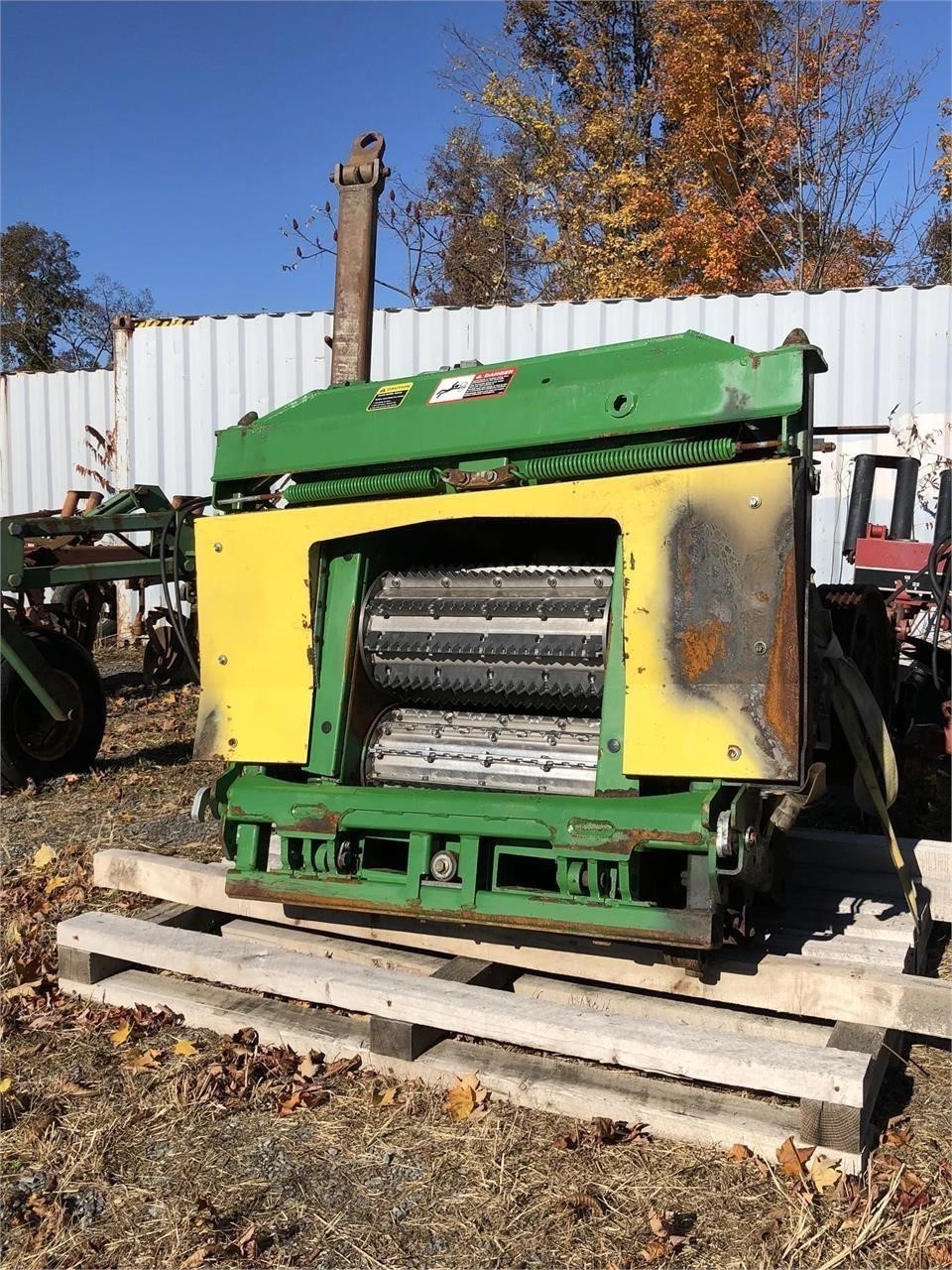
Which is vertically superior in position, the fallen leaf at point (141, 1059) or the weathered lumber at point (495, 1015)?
the weathered lumber at point (495, 1015)

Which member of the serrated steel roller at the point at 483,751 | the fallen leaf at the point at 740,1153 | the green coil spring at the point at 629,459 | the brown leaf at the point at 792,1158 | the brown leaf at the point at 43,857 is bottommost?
the fallen leaf at the point at 740,1153

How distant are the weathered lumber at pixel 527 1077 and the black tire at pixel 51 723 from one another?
2.71 m

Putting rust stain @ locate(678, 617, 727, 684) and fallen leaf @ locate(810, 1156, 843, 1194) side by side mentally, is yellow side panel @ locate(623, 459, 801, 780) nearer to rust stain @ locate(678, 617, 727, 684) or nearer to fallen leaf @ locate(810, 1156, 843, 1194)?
rust stain @ locate(678, 617, 727, 684)

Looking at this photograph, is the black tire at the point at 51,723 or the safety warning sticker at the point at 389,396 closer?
the safety warning sticker at the point at 389,396

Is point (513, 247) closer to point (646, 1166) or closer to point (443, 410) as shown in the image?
point (443, 410)

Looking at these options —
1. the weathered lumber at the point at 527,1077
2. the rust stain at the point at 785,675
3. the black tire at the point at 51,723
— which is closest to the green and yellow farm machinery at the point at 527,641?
the rust stain at the point at 785,675

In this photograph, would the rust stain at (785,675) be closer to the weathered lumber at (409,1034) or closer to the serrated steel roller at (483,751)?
the serrated steel roller at (483,751)

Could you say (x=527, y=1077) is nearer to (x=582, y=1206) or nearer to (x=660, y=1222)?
(x=582, y=1206)

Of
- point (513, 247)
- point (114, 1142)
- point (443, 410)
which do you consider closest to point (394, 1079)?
point (114, 1142)

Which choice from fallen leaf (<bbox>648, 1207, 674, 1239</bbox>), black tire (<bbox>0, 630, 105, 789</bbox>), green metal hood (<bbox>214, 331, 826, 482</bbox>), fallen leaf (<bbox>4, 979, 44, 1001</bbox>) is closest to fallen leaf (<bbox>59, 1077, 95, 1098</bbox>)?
fallen leaf (<bbox>4, 979, 44, 1001</bbox>)

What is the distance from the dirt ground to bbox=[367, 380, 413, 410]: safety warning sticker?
1937 mm

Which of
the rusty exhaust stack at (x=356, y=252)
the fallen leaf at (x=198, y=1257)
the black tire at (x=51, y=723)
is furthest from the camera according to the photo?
the black tire at (x=51, y=723)

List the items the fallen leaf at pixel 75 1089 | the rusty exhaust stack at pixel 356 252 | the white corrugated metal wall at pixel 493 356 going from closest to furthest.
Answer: the fallen leaf at pixel 75 1089 < the rusty exhaust stack at pixel 356 252 < the white corrugated metal wall at pixel 493 356

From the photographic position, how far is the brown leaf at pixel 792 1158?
243cm
